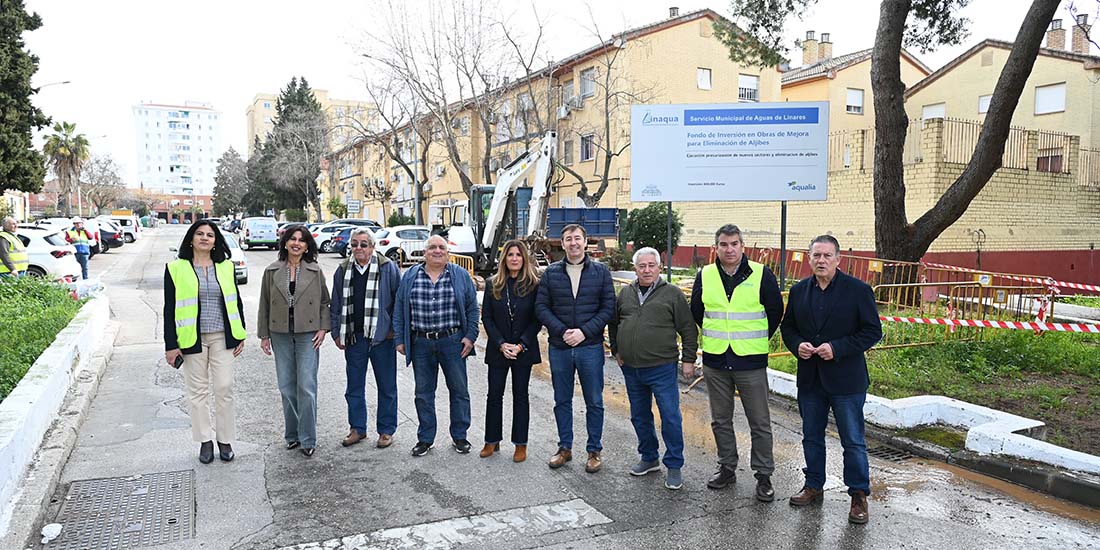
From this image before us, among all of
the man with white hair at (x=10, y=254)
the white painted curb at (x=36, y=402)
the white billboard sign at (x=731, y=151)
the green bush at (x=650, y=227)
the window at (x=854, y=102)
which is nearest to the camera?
the white painted curb at (x=36, y=402)

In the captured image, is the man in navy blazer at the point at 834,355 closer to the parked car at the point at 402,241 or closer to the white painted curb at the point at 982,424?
the white painted curb at the point at 982,424

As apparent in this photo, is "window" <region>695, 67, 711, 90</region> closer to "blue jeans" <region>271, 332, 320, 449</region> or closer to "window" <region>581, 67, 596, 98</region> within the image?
"window" <region>581, 67, 596, 98</region>

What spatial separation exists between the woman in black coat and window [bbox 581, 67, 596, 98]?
2518cm

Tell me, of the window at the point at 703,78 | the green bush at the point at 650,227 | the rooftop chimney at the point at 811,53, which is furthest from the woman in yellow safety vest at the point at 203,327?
the rooftop chimney at the point at 811,53

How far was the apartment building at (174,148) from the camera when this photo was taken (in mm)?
152250

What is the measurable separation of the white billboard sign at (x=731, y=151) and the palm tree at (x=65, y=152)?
208 ft

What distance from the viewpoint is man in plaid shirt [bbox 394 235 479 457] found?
5871 millimetres

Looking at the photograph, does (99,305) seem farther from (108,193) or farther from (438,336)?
(108,193)

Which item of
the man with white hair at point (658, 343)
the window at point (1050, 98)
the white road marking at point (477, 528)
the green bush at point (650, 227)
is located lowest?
the white road marking at point (477, 528)

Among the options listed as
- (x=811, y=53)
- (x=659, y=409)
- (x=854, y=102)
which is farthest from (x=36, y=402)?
(x=811, y=53)

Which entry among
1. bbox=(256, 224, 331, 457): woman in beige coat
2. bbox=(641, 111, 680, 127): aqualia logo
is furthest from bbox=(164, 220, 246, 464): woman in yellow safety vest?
bbox=(641, 111, 680, 127): aqualia logo

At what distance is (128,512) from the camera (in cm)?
478

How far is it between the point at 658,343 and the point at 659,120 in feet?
20.9

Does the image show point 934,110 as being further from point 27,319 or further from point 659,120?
point 27,319
